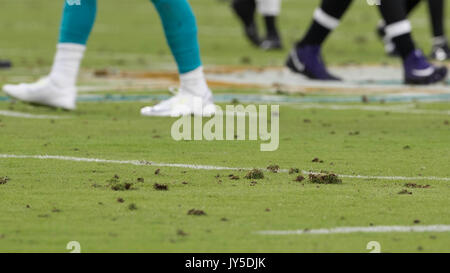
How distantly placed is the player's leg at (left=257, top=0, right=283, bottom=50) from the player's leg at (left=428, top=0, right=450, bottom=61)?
301 centimetres

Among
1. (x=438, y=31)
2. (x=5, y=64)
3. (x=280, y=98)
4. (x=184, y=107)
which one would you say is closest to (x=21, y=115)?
(x=184, y=107)

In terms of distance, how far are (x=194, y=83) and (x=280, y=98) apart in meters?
1.60

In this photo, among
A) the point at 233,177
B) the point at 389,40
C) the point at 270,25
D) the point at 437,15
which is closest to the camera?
the point at 233,177

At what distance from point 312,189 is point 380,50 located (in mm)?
11335

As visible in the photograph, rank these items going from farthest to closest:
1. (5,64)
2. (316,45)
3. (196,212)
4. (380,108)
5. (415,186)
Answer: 1. (5,64)
2. (316,45)
3. (380,108)
4. (415,186)
5. (196,212)

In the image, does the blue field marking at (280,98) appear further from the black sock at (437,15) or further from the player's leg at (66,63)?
the black sock at (437,15)

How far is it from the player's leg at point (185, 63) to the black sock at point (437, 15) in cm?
643

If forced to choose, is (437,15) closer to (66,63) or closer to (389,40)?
(389,40)

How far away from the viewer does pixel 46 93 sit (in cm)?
987

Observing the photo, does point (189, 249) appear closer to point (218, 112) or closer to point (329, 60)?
point (218, 112)

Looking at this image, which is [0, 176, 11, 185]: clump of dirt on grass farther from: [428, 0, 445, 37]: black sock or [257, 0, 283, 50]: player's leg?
[257, 0, 283, 50]: player's leg

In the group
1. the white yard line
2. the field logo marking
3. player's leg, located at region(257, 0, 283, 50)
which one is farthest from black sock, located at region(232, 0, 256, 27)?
the field logo marking

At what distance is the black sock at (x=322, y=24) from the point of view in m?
12.4

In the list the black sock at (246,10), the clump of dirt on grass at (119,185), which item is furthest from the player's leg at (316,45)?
the clump of dirt on grass at (119,185)
